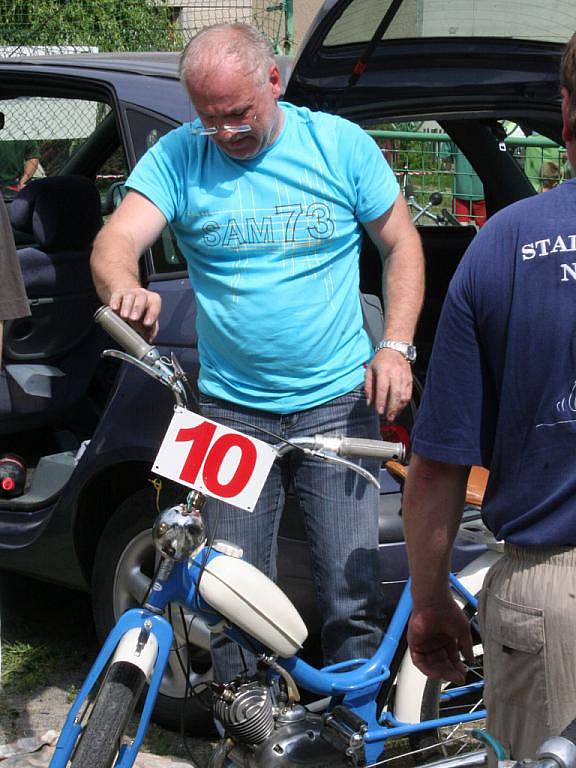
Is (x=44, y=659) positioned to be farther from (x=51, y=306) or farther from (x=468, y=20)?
(x=468, y=20)

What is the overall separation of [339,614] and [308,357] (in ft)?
2.22

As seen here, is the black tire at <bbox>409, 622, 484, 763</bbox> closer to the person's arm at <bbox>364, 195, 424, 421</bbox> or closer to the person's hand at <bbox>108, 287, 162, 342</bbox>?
the person's arm at <bbox>364, 195, 424, 421</bbox>

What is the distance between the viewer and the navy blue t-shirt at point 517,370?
1.79m

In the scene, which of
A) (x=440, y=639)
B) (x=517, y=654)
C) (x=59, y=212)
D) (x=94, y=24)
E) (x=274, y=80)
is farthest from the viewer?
(x=94, y=24)

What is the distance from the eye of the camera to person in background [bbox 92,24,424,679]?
2.85 m

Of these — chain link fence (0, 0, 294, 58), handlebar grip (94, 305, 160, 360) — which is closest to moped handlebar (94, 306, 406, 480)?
handlebar grip (94, 305, 160, 360)

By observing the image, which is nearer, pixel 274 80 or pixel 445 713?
pixel 274 80

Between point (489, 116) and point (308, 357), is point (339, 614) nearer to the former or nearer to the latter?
point (308, 357)

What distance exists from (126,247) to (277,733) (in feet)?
4.09

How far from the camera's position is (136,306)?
2582 mm

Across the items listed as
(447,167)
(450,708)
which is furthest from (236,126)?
(447,167)

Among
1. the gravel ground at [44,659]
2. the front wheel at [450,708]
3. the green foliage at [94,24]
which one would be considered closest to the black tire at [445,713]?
the front wheel at [450,708]

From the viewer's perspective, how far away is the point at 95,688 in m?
2.57

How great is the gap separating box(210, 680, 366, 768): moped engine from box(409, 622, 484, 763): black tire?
229 millimetres
